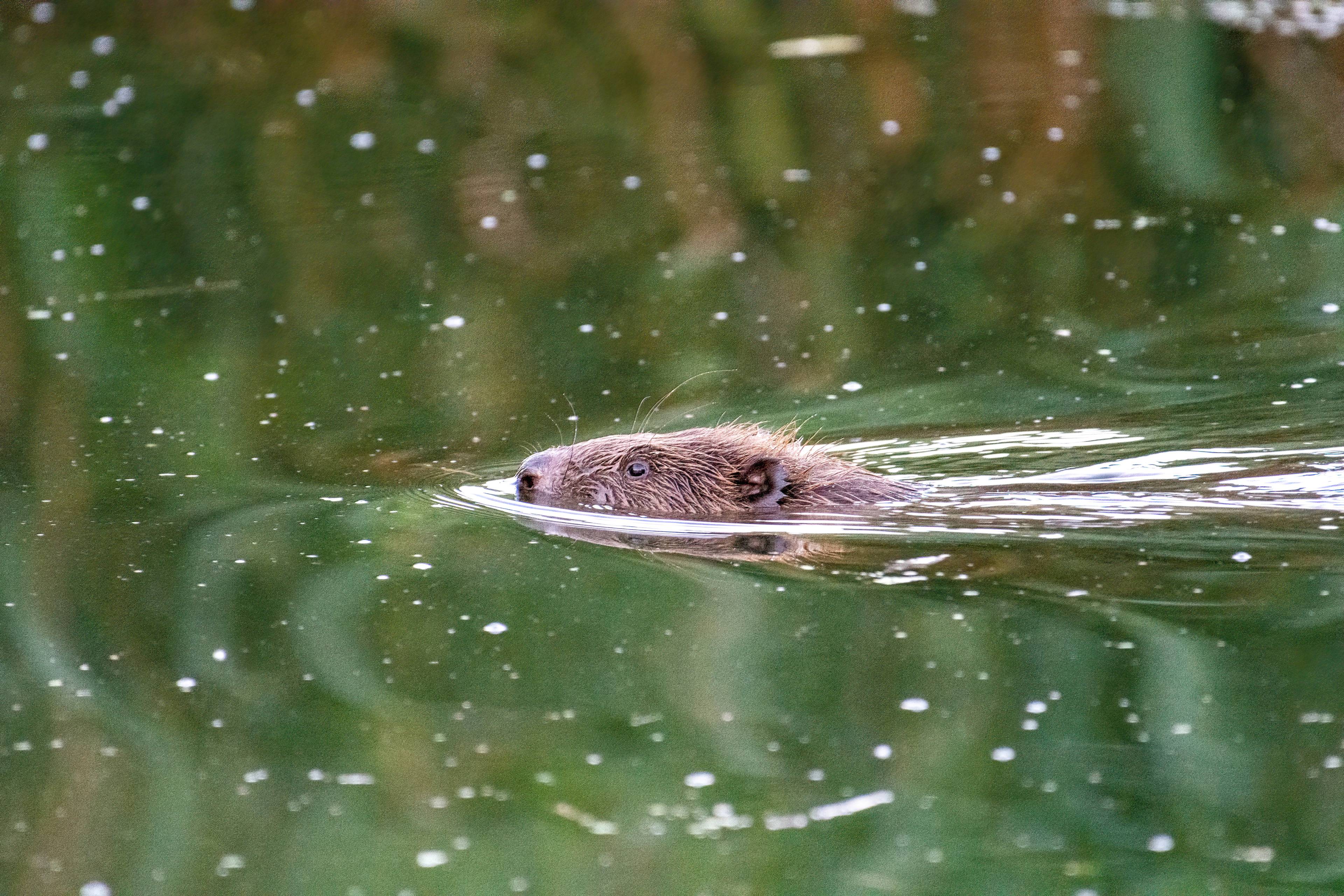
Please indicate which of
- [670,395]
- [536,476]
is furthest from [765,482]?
[670,395]

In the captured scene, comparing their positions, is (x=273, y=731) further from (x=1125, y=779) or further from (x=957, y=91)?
(x=957, y=91)

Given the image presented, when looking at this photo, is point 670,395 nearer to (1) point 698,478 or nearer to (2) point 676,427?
(2) point 676,427

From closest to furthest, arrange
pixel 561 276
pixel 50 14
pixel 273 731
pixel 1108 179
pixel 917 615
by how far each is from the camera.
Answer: pixel 273 731, pixel 917 615, pixel 561 276, pixel 1108 179, pixel 50 14

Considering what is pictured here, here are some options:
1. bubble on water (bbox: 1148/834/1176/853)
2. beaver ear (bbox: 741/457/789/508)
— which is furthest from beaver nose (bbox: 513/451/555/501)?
bubble on water (bbox: 1148/834/1176/853)

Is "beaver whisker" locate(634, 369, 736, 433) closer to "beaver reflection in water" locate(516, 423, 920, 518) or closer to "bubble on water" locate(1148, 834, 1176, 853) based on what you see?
"beaver reflection in water" locate(516, 423, 920, 518)

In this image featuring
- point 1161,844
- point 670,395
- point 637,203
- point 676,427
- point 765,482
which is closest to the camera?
point 1161,844

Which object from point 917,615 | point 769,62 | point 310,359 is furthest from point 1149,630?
point 769,62
